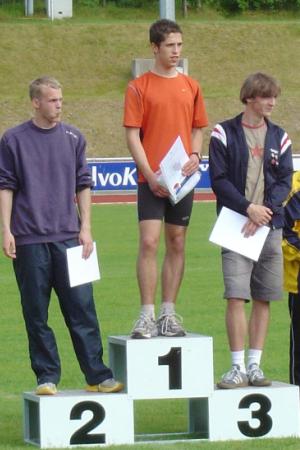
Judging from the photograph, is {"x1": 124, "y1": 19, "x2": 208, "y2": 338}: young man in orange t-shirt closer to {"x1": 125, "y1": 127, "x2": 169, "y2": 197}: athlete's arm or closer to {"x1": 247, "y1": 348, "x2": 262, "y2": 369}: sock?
{"x1": 125, "y1": 127, "x2": 169, "y2": 197}: athlete's arm

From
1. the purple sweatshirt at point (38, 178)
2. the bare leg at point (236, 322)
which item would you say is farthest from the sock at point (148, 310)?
the purple sweatshirt at point (38, 178)

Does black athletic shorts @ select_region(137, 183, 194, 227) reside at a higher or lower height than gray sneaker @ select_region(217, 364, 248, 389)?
higher

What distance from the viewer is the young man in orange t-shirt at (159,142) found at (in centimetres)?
838

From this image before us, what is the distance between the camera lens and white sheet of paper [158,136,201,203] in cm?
824

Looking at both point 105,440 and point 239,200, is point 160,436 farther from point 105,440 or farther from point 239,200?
point 239,200

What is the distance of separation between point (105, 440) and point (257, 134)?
2034 mm

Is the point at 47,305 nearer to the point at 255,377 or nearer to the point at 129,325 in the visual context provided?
the point at 255,377

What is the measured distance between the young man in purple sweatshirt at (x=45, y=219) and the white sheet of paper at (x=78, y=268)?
5cm

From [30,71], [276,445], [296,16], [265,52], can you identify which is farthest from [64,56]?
[276,445]

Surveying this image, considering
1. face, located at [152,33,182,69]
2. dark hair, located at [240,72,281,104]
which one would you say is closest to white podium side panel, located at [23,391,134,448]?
dark hair, located at [240,72,281,104]

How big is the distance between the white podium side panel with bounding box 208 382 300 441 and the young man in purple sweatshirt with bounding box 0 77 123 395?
0.64 meters

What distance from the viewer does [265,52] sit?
5200cm

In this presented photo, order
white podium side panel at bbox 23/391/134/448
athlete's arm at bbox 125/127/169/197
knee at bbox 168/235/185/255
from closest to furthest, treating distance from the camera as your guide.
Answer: white podium side panel at bbox 23/391/134/448 → athlete's arm at bbox 125/127/169/197 → knee at bbox 168/235/185/255

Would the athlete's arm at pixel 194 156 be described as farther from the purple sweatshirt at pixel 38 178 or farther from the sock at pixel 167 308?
the sock at pixel 167 308
